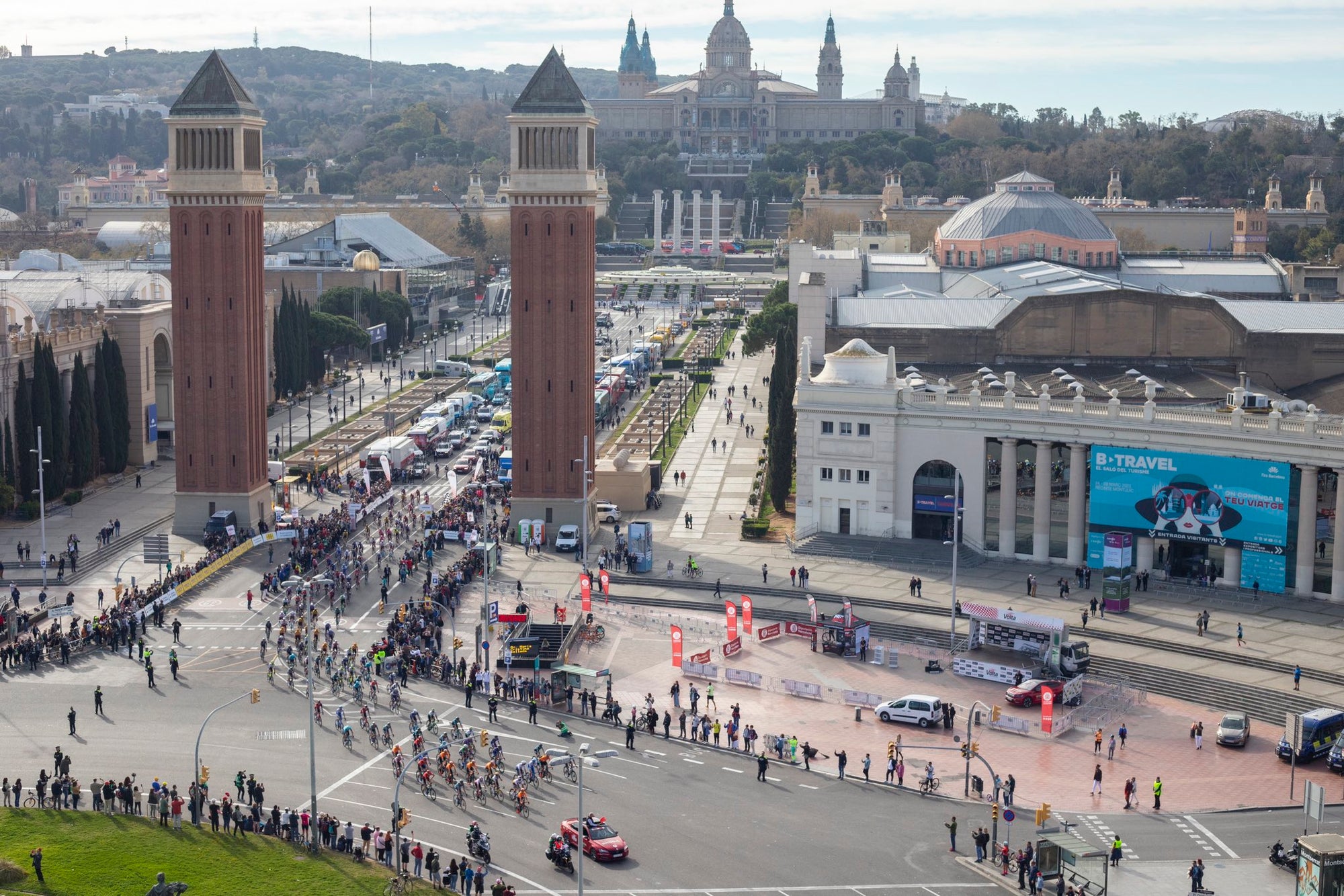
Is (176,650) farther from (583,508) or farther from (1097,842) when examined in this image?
(1097,842)

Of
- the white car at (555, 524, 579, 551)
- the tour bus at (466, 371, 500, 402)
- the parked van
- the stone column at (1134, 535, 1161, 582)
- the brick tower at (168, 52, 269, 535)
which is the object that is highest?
the brick tower at (168, 52, 269, 535)

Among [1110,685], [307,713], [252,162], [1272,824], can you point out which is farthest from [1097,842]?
[252,162]

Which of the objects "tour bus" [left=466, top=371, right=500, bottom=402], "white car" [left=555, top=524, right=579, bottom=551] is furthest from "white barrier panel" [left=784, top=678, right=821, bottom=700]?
"tour bus" [left=466, top=371, right=500, bottom=402]

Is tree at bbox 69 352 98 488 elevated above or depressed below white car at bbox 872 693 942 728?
above

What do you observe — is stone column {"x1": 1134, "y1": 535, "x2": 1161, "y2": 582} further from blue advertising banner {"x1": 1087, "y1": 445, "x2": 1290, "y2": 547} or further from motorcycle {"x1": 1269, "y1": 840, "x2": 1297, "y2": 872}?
motorcycle {"x1": 1269, "y1": 840, "x2": 1297, "y2": 872}

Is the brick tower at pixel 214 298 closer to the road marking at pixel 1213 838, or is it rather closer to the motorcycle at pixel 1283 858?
the road marking at pixel 1213 838

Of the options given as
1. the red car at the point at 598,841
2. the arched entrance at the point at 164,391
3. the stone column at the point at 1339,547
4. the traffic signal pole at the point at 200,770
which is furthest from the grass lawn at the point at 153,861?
the arched entrance at the point at 164,391
